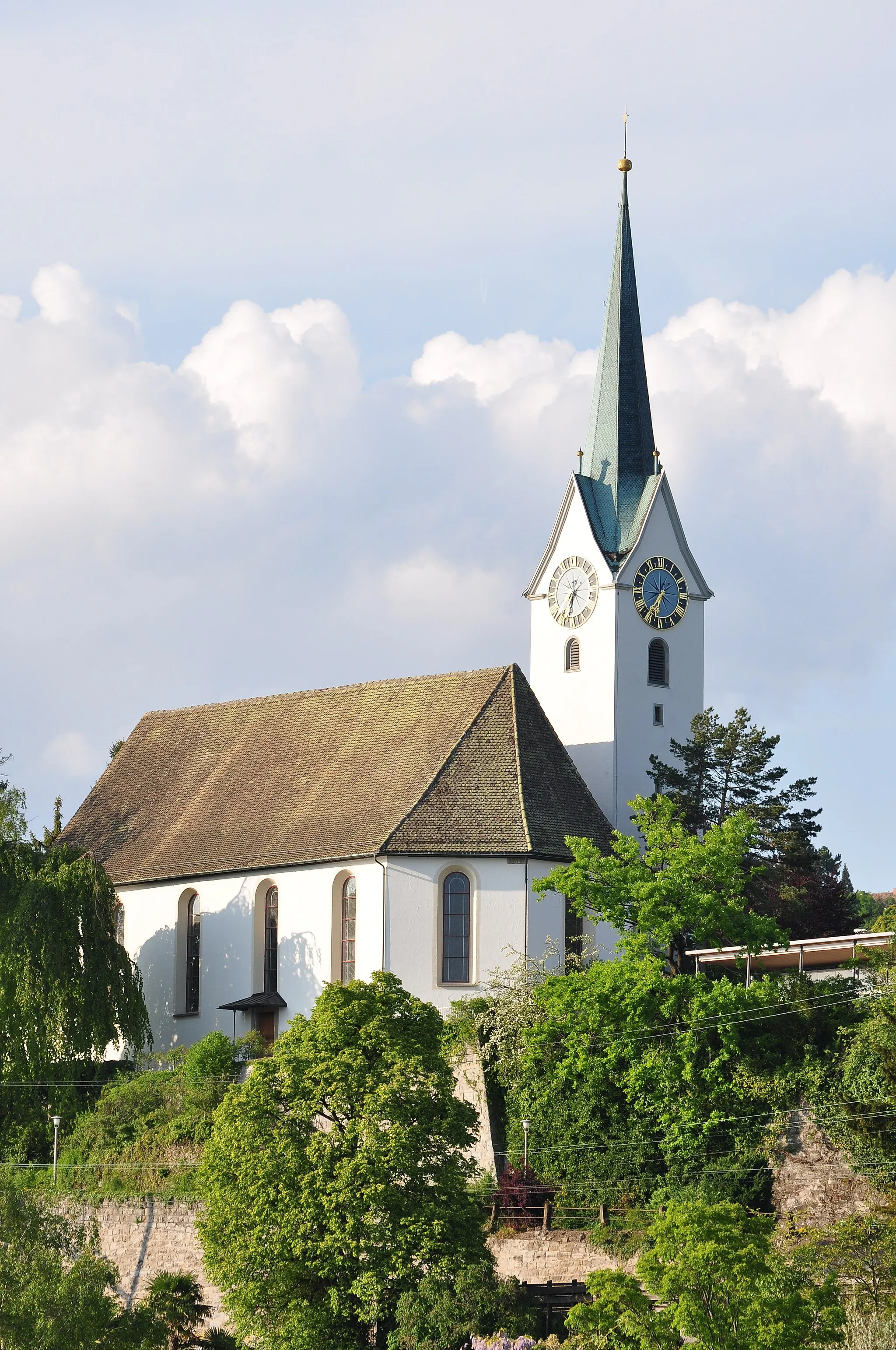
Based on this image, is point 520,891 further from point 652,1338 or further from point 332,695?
point 652,1338

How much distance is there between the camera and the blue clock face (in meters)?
63.9

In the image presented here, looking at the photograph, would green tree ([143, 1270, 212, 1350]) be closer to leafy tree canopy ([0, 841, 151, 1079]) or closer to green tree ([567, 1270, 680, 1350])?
leafy tree canopy ([0, 841, 151, 1079])

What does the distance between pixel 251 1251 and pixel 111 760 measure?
1289 inches

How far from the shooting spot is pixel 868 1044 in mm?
42312

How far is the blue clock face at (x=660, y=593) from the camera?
6388 centimetres

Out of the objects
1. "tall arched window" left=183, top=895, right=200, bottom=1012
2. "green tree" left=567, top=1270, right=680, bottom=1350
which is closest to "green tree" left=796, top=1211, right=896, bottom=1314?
"green tree" left=567, top=1270, right=680, bottom=1350

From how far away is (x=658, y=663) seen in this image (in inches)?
2511

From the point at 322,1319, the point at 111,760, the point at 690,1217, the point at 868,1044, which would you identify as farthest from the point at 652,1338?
the point at 111,760

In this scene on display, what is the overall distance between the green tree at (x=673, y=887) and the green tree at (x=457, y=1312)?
33.0 ft

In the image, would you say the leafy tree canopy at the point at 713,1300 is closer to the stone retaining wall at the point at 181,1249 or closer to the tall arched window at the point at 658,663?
the stone retaining wall at the point at 181,1249

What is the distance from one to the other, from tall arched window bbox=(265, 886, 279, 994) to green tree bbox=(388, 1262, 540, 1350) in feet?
67.5

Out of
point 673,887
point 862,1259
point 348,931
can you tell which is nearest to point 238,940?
point 348,931

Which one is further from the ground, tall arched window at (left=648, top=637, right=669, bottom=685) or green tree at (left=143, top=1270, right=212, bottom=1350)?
tall arched window at (left=648, top=637, right=669, bottom=685)

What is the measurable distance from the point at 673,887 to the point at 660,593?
20.4 meters
